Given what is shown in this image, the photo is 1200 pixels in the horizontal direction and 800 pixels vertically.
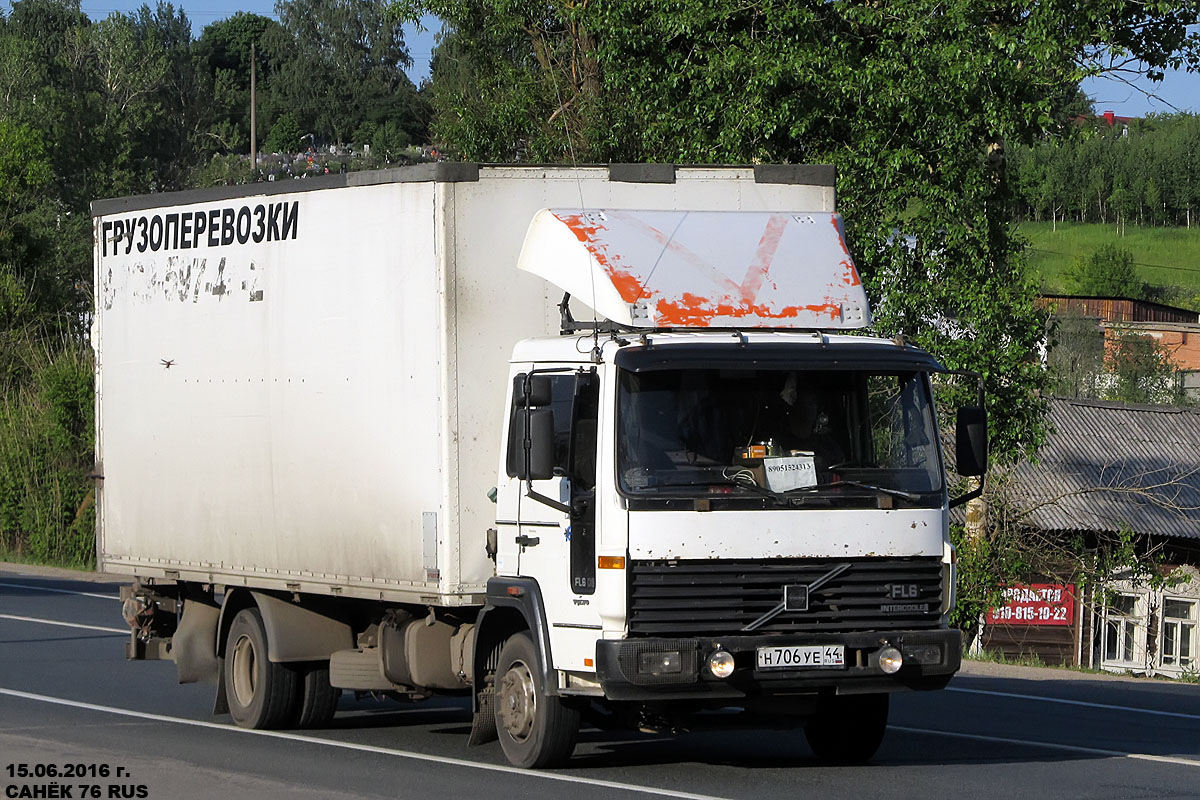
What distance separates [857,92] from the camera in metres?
21.1

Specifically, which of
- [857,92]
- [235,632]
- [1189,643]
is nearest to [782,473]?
[235,632]

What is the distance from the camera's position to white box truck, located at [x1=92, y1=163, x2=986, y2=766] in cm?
901

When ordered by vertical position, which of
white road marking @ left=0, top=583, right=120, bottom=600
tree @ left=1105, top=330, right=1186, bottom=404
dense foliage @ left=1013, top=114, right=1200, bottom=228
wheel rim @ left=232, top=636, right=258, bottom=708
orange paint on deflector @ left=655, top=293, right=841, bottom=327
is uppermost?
dense foliage @ left=1013, top=114, right=1200, bottom=228

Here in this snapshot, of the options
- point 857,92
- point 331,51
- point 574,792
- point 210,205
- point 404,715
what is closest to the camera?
point 574,792

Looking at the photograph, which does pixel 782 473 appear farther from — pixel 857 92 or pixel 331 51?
pixel 331 51

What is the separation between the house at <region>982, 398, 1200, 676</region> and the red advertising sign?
0.06ft

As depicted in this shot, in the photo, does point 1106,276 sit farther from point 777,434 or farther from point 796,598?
point 796,598

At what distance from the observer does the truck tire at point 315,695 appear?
1209cm

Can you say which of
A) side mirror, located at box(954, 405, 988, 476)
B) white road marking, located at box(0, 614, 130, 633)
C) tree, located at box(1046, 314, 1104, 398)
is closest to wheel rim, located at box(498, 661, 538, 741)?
side mirror, located at box(954, 405, 988, 476)

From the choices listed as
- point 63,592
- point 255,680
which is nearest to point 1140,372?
point 63,592

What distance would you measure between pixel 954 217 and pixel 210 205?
38.8 feet

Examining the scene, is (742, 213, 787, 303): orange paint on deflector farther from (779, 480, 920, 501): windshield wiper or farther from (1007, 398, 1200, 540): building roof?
(1007, 398, 1200, 540): building roof

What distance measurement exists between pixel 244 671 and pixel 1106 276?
9287 centimetres

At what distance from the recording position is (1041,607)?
114 feet
